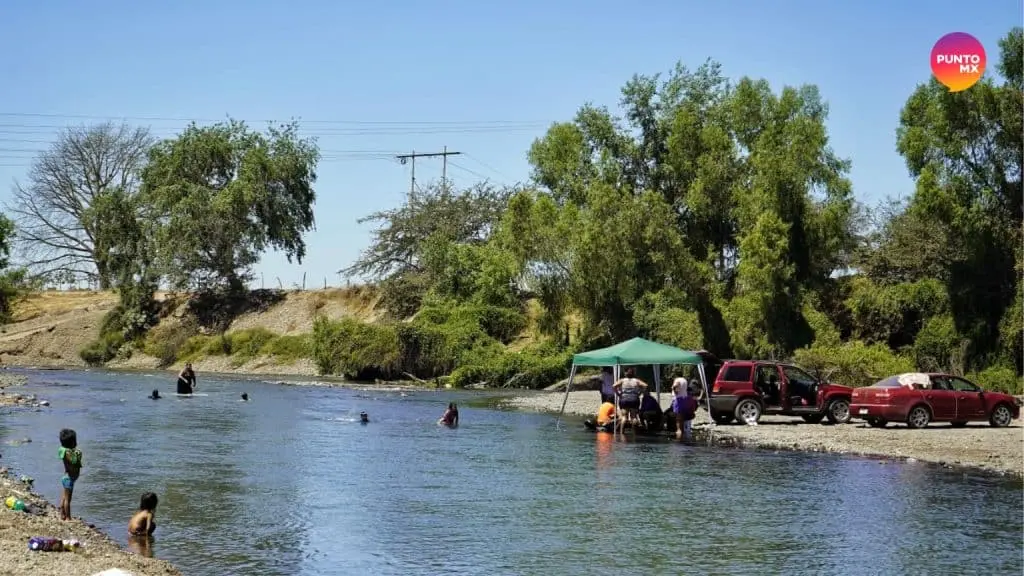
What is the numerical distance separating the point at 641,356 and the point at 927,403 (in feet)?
25.1

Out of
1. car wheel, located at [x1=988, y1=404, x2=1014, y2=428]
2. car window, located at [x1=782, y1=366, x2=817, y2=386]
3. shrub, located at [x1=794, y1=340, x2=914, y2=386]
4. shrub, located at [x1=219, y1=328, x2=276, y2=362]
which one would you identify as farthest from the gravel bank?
shrub, located at [x1=219, y1=328, x2=276, y2=362]

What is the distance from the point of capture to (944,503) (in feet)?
63.6

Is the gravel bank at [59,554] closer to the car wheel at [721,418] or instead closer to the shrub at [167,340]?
the car wheel at [721,418]

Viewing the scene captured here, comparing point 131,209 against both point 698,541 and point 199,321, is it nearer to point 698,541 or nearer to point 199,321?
point 199,321

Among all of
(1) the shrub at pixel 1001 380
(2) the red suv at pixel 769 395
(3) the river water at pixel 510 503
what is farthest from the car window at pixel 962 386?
(1) the shrub at pixel 1001 380

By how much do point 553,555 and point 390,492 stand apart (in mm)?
5798

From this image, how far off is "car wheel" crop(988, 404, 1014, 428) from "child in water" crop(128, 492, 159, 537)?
23.0 metres

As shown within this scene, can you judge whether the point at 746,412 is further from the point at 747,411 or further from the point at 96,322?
the point at 96,322

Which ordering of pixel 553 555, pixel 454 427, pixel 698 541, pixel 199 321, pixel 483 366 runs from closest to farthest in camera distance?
pixel 553 555
pixel 698 541
pixel 454 427
pixel 483 366
pixel 199 321

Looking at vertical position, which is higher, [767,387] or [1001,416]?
[767,387]

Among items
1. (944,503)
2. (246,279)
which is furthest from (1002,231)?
(246,279)

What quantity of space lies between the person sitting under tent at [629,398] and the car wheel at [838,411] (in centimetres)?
Result: 559

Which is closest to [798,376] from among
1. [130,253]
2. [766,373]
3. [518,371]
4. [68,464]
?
[766,373]

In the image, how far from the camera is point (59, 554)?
12.8 meters
